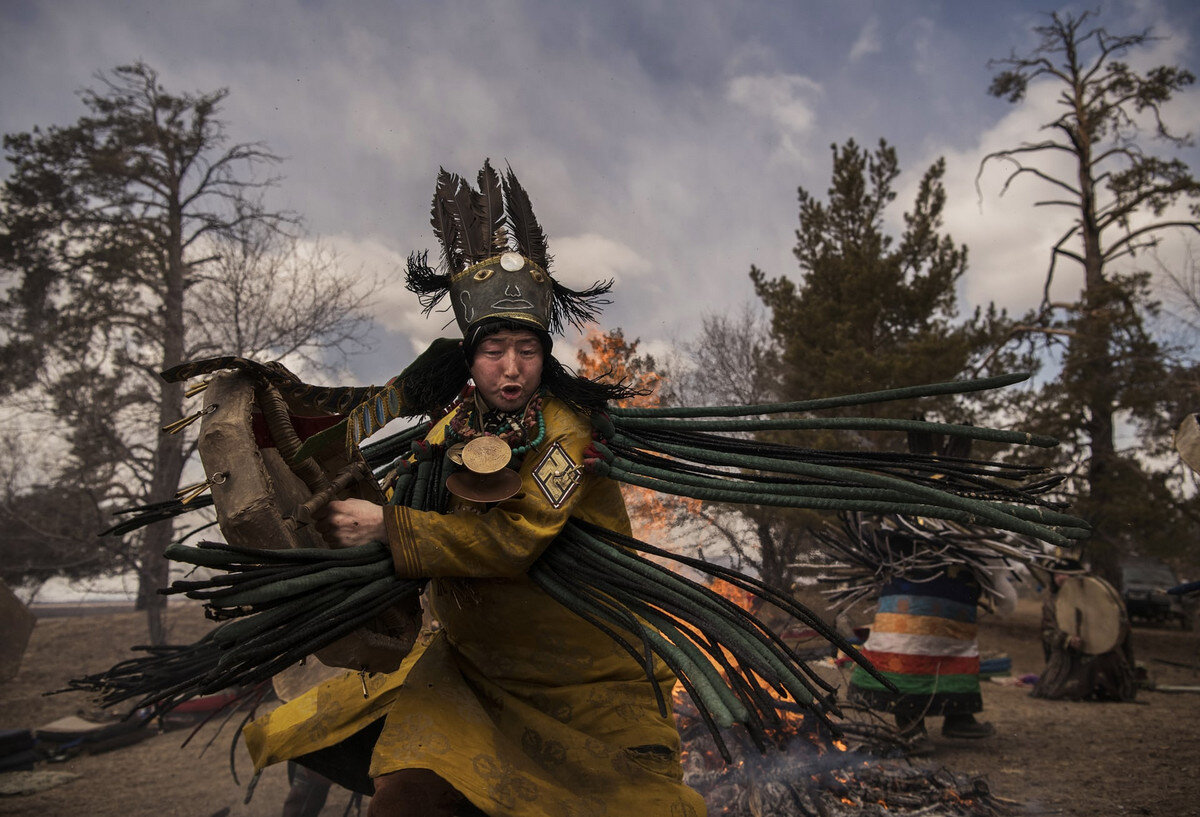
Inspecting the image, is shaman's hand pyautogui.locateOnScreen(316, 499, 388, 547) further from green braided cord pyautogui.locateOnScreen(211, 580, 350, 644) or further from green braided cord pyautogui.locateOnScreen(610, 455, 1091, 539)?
green braided cord pyautogui.locateOnScreen(610, 455, 1091, 539)

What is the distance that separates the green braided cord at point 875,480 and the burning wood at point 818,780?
2.47 meters

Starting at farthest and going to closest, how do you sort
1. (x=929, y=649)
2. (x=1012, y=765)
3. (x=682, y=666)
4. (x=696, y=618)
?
(x=929, y=649) → (x=1012, y=765) → (x=696, y=618) → (x=682, y=666)

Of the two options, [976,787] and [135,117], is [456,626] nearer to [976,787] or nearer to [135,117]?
[976,787]

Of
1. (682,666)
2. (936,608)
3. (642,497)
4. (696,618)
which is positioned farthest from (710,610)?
(642,497)

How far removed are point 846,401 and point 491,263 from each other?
49.6 inches

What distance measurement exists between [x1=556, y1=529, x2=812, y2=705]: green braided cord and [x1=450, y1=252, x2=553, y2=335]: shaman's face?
74 centimetres

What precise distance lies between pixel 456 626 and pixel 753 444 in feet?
3.70

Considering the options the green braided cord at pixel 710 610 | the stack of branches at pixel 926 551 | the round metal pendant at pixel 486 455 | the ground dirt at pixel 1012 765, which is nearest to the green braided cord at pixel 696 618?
the green braided cord at pixel 710 610

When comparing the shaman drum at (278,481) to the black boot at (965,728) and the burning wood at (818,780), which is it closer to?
the burning wood at (818,780)

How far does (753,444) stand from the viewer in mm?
2311

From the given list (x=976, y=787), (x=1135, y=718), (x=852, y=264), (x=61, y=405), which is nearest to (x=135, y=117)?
(x=61, y=405)

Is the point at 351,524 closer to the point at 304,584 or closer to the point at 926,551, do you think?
the point at 304,584

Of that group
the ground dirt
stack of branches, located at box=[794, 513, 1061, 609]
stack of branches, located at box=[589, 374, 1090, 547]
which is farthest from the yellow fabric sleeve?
stack of branches, located at box=[794, 513, 1061, 609]

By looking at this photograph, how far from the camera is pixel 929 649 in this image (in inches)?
245
